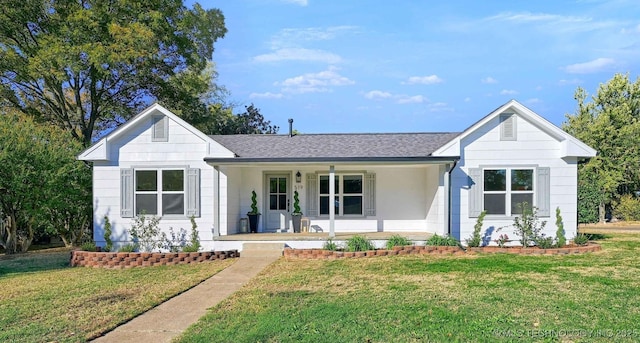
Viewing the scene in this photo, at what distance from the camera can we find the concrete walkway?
5336 mm

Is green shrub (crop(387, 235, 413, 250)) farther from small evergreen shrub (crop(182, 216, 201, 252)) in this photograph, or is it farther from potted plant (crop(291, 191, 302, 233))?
small evergreen shrub (crop(182, 216, 201, 252))

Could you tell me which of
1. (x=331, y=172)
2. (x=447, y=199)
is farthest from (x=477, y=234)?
(x=331, y=172)

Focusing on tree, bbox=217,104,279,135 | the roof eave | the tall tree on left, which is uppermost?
the tall tree on left

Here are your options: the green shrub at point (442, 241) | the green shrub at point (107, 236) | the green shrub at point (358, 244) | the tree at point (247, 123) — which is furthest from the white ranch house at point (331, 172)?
the tree at point (247, 123)

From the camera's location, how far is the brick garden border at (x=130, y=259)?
10984 millimetres

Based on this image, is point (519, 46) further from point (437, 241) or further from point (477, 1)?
point (437, 241)

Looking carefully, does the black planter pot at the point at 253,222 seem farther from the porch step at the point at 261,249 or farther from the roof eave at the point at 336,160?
the roof eave at the point at 336,160

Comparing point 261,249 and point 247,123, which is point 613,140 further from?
point 261,249

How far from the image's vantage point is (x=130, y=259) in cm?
1105

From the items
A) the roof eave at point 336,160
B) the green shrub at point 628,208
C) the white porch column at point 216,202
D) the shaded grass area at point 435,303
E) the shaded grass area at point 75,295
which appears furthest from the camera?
the green shrub at point 628,208

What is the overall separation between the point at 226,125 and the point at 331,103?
847 cm

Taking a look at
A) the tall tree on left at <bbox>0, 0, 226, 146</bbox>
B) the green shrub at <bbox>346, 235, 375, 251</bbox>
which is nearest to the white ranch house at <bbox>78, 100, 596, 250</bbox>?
the green shrub at <bbox>346, 235, 375, 251</bbox>

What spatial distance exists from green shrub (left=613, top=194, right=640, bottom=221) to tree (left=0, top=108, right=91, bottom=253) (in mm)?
A: 26001

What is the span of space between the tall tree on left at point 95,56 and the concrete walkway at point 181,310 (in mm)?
12477
